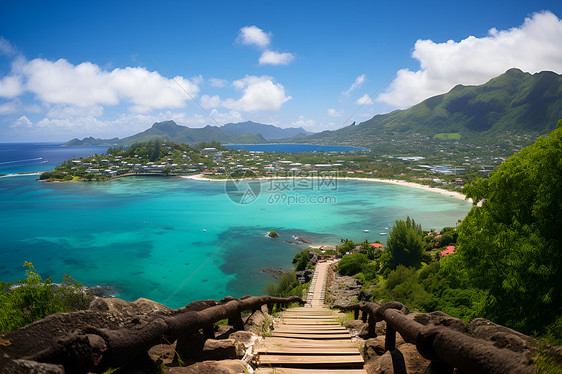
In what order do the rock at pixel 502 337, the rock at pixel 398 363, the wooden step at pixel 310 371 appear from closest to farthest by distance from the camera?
the rock at pixel 502 337 < the wooden step at pixel 310 371 < the rock at pixel 398 363

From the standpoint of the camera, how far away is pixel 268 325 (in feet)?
18.4

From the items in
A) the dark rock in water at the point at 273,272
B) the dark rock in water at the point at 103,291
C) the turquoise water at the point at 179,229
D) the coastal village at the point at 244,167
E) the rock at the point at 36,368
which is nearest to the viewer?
the rock at the point at 36,368

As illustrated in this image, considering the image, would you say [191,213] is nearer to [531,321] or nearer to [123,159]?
[531,321]

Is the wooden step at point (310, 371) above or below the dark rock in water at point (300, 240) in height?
above

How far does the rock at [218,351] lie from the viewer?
10.3 feet

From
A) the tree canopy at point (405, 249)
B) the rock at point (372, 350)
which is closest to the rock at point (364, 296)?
the tree canopy at point (405, 249)

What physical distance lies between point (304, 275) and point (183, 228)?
27.3 m

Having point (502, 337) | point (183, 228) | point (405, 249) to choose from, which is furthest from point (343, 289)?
point (183, 228)

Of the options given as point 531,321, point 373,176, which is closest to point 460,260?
point 531,321

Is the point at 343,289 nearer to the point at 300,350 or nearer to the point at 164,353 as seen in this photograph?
the point at 300,350

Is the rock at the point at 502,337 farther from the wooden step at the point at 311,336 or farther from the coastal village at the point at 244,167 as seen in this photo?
the coastal village at the point at 244,167

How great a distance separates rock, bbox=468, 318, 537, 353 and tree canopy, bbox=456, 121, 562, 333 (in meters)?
6.08

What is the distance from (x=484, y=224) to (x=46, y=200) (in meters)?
80.9

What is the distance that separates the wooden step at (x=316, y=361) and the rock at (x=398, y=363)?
0.20 m
